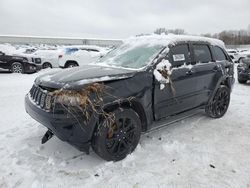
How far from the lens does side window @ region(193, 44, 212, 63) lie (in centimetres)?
478

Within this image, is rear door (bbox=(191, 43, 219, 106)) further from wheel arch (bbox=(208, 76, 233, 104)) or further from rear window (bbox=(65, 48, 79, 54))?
rear window (bbox=(65, 48, 79, 54))

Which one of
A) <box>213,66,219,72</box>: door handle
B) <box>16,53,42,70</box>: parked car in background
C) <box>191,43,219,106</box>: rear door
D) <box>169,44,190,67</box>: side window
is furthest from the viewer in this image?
<box>16,53,42,70</box>: parked car in background

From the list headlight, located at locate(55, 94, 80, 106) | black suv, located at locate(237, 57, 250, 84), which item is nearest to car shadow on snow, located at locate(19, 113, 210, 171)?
headlight, located at locate(55, 94, 80, 106)

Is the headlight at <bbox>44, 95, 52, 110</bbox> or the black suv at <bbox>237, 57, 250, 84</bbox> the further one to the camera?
the black suv at <bbox>237, 57, 250, 84</bbox>

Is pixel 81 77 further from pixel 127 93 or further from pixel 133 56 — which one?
pixel 133 56

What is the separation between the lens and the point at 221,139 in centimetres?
434

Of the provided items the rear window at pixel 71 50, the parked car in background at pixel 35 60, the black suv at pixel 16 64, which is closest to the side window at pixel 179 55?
the black suv at pixel 16 64

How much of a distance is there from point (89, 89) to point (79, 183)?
1114mm

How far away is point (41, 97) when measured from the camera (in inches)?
132

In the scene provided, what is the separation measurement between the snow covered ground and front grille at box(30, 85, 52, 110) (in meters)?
0.79

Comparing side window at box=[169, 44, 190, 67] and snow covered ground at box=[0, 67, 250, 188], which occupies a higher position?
side window at box=[169, 44, 190, 67]

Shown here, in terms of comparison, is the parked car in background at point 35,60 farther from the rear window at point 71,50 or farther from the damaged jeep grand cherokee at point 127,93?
the damaged jeep grand cherokee at point 127,93

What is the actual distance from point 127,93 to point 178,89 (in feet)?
→ 3.98

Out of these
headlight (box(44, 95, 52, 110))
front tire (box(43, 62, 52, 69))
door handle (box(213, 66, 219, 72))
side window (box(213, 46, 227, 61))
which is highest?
side window (box(213, 46, 227, 61))
